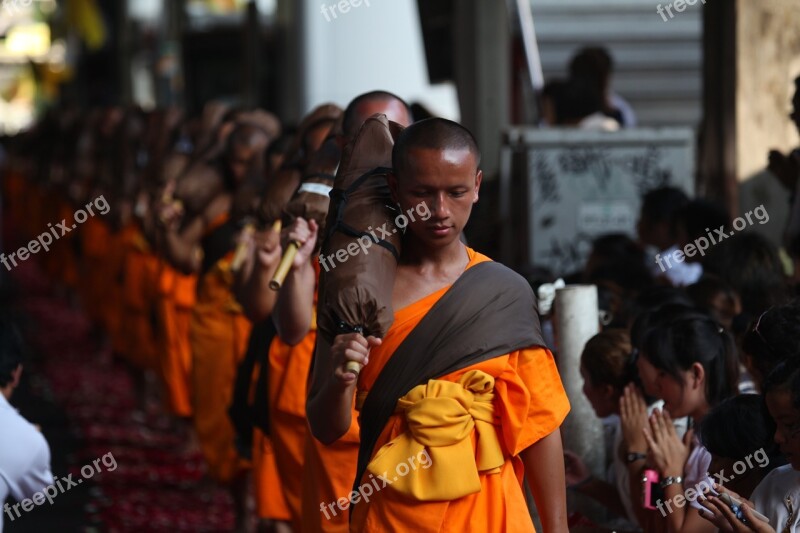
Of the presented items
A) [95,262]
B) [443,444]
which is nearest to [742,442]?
[443,444]

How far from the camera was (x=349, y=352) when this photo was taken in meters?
3.74

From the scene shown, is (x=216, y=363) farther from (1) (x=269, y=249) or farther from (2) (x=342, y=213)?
(2) (x=342, y=213)

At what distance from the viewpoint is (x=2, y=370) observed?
504cm

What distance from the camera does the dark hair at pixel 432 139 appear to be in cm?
391

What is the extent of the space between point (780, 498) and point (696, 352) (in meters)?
0.96

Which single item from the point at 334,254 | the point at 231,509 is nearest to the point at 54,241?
the point at 231,509

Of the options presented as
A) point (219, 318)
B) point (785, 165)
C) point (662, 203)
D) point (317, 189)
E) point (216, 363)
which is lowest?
point (216, 363)

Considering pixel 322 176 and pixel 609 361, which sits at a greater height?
pixel 322 176

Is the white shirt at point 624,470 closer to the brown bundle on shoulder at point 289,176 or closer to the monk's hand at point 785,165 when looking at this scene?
the brown bundle on shoulder at point 289,176

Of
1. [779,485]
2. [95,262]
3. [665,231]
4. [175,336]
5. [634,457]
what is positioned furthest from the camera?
[95,262]

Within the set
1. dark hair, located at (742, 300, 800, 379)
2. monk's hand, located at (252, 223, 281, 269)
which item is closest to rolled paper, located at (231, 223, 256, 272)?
monk's hand, located at (252, 223, 281, 269)

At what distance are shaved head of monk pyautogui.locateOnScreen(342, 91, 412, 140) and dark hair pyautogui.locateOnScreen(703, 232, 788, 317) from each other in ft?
5.93

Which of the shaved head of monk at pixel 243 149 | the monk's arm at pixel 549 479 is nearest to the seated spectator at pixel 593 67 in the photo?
the shaved head of monk at pixel 243 149

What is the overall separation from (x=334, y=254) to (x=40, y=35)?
29.6 meters
